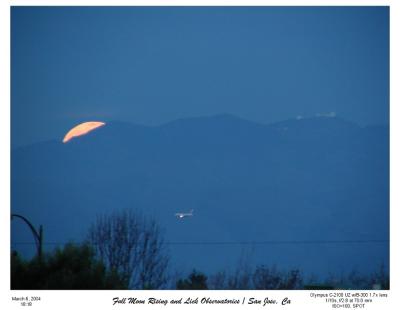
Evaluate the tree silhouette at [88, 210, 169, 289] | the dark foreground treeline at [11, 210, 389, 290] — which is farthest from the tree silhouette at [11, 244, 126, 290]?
the tree silhouette at [88, 210, 169, 289]

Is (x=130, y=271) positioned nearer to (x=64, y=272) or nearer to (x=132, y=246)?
(x=132, y=246)

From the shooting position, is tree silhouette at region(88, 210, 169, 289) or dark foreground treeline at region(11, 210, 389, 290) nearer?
dark foreground treeline at region(11, 210, 389, 290)

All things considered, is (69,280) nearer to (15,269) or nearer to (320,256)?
(15,269)

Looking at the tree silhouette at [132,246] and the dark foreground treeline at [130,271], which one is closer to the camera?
the dark foreground treeline at [130,271]

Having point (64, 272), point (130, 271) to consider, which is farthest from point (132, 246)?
point (64, 272)

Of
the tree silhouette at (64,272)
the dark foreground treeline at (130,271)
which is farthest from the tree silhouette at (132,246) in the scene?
the tree silhouette at (64,272)

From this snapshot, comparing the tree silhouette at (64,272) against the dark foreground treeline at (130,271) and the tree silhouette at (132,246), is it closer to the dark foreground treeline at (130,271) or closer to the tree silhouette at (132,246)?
the dark foreground treeline at (130,271)

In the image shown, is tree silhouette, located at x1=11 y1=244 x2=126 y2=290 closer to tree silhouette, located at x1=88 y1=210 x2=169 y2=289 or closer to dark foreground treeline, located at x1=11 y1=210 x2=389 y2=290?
dark foreground treeline, located at x1=11 y1=210 x2=389 y2=290
